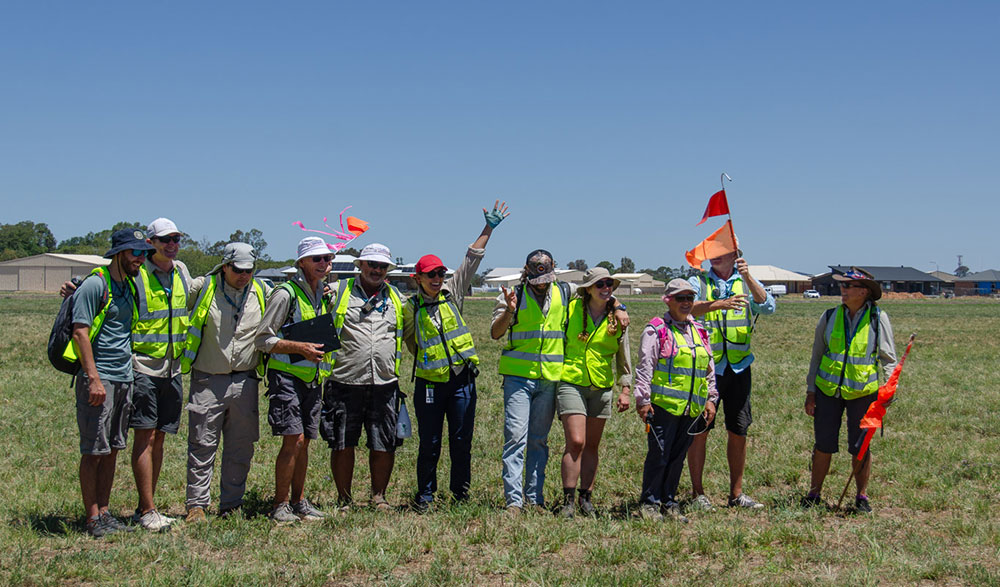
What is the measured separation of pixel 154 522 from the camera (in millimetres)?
5961

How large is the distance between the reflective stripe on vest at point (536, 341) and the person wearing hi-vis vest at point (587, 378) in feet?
0.28

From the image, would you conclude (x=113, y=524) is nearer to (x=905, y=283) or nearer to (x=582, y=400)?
(x=582, y=400)

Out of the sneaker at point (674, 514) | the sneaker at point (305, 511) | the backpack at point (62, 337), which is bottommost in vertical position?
the sneaker at point (305, 511)

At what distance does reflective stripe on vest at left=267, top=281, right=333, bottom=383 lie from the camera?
614 cm

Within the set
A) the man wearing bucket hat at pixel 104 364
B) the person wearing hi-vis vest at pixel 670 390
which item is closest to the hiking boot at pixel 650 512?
the person wearing hi-vis vest at pixel 670 390

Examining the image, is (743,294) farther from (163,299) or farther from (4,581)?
(4,581)

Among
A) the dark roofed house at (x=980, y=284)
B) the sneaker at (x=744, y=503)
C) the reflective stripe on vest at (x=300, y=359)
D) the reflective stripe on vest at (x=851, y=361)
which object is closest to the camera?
the reflective stripe on vest at (x=300, y=359)

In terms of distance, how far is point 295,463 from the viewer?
20.6 ft

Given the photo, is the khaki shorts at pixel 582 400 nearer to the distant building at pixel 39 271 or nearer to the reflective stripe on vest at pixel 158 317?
the reflective stripe on vest at pixel 158 317

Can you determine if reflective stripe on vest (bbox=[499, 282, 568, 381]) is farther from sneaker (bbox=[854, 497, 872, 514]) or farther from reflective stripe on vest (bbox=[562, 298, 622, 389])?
sneaker (bbox=[854, 497, 872, 514])

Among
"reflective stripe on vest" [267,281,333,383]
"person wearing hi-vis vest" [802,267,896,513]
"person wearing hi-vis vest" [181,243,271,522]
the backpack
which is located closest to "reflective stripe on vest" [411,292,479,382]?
"reflective stripe on vest" [267,281,333,383]

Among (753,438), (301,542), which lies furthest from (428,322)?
(753,438)

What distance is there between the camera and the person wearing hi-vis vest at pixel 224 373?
20.0ft

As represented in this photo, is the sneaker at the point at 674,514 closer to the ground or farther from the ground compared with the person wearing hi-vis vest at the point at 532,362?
closer to the ground
